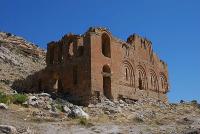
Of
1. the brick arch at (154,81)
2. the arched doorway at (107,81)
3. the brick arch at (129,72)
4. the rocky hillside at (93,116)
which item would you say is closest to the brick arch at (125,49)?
the brick arch at (129,72)

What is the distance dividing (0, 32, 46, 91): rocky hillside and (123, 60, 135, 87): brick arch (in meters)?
11.9

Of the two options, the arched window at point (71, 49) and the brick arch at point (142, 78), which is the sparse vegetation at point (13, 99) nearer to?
the arched window at point (71, 49)

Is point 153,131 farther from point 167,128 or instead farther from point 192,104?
point 192,104

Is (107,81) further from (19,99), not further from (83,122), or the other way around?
(83,122)

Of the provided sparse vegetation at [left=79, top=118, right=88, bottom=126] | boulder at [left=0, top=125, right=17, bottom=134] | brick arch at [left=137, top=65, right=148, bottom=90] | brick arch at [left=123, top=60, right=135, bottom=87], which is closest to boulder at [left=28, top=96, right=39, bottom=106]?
sparse vegetation at [left=79, top=118, right=88, bottom=126]

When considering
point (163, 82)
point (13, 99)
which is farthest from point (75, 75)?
point (163, 82)

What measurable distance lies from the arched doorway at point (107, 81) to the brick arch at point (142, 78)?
5.47 m

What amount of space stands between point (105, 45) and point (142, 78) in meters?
6.09

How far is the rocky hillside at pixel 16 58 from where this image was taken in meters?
46.5

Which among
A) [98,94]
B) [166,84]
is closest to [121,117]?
[98,94]

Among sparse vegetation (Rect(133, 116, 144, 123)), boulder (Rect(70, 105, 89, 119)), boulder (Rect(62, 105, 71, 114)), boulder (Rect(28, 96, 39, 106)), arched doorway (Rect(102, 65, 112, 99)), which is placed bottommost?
sparse vegetation (Rect(133, 116, 144, 123))

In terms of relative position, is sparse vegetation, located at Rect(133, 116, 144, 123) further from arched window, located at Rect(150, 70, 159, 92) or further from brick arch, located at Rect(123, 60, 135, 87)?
Result: arched window, located at Rect(150, 70, 159, 92)

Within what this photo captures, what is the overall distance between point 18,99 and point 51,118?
424cm

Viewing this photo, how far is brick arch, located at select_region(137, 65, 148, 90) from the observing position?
41.2 metres
